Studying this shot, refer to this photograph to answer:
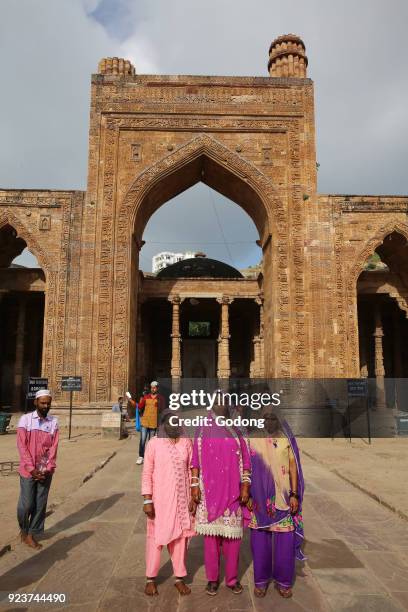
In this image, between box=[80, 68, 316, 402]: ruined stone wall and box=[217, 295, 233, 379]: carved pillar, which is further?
box=[217, 295, 233, 379]: carved pillar

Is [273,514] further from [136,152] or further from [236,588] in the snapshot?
[136,152]

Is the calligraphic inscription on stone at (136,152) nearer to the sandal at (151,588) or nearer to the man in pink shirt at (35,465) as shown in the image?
the man in pink shirt at (35,465)

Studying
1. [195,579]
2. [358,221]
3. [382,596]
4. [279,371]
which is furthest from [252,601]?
[358,221]

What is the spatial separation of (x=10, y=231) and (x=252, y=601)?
17.5 m

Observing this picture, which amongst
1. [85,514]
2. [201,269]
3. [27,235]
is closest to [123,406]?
[27,235]

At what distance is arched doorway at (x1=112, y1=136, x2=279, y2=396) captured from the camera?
1644cm

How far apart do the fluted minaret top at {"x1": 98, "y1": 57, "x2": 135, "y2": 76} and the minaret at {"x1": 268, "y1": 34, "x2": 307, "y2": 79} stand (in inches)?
236

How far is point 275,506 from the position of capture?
3.48 m

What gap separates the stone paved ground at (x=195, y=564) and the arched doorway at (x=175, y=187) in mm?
10487

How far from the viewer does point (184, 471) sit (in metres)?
3.58

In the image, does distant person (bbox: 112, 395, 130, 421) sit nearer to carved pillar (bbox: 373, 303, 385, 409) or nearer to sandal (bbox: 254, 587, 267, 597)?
sandal (bbox: 254, 587, 267, 597)

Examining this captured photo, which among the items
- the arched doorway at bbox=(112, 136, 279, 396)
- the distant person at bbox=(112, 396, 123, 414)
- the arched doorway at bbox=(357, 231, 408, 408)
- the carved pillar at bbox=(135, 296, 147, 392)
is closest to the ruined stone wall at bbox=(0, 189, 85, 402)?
the arched doorway at bbox=(112, 136, 279, 396)

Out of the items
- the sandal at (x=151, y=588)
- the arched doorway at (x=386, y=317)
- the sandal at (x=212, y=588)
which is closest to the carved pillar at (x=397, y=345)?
the arched doorway at (x=386, y=317)

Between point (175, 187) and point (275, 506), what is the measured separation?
16.7m
